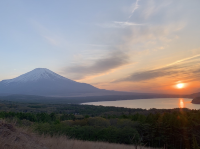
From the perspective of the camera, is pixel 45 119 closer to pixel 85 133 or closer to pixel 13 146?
pixel 85 133

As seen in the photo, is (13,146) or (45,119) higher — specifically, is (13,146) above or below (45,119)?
above

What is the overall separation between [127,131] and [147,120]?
326 inches

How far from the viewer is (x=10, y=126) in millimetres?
5535

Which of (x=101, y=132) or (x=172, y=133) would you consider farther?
(x=172, y=133)

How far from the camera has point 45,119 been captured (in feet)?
127

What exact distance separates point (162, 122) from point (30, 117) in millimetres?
30277

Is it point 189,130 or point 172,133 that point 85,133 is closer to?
point 172,133

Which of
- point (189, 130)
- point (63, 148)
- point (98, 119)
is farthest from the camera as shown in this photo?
point (98, 119)

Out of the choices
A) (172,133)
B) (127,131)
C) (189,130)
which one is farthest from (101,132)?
(189,130)

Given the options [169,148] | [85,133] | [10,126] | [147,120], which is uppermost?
[10,126]

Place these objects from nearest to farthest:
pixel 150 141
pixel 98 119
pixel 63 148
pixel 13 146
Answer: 1. pixel 13 146
2. pixel 63 148
3. pixel 150 141
4. pixel 98 119

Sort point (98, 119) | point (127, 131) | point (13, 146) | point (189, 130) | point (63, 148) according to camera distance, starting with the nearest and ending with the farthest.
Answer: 1. point (13, 146)
2. point (63, 148)
3. point (127, 131)
4. point (189, 130)
5. point (98, 119)

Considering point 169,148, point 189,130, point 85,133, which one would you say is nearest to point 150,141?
point 169,148

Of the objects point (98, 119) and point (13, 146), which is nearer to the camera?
point (13, 146)
